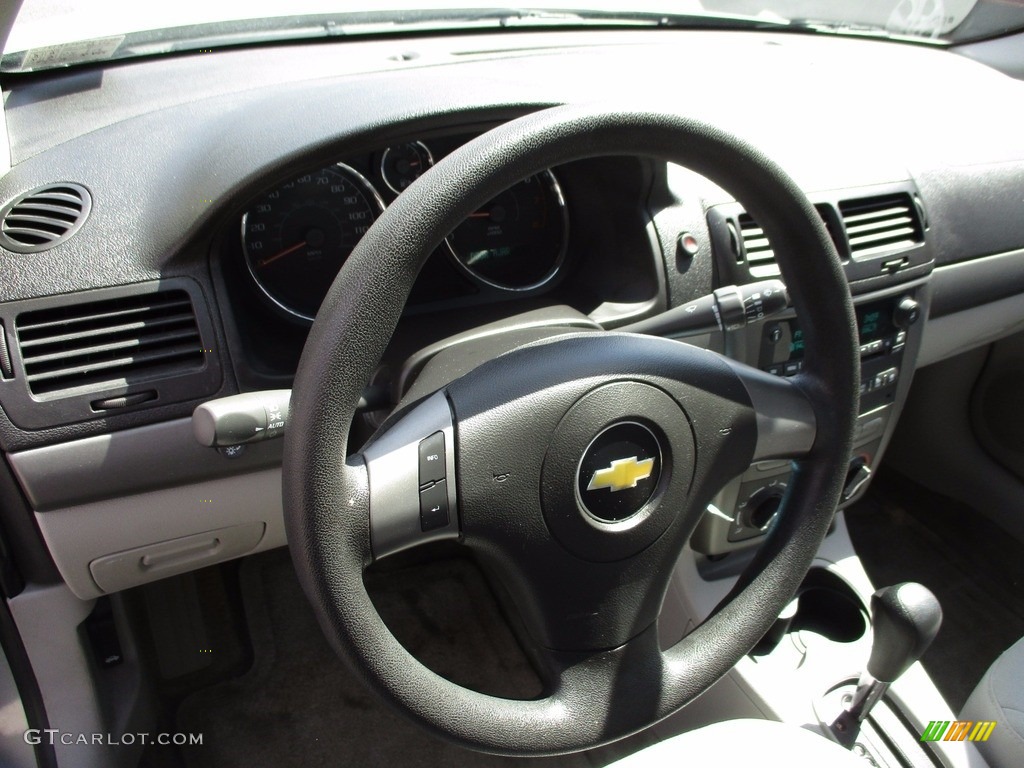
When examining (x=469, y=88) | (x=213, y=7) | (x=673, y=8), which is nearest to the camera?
(x=469, y=88)

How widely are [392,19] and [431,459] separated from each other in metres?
1.24

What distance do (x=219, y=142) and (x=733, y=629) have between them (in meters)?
0.98

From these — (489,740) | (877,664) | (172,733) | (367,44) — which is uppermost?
(367,44)

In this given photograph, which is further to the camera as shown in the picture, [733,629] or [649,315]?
[649,315]

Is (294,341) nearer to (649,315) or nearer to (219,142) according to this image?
(219,142)

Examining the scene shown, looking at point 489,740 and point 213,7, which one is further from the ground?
point 213,7

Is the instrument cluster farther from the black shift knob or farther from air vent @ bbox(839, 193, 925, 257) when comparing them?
the black shift knob

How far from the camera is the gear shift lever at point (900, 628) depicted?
4.12 ft

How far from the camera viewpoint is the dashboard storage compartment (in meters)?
1.30

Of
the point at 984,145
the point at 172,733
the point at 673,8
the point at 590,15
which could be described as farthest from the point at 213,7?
the point at 984,145

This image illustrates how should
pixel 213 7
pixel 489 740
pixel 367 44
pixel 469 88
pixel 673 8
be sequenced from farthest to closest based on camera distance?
pixel 673 8 < pixel 367 44 < pixel 213 7 < pixel 469 88 < pixel 489 740

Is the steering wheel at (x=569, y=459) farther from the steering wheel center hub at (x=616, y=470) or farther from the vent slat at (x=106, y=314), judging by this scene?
the vent slat at (x=106, y=314)

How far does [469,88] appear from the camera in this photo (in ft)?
3.91

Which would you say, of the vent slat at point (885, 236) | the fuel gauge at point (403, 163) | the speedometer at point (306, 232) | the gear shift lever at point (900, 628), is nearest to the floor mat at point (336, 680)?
the gear shift lever at point (900, 628)
